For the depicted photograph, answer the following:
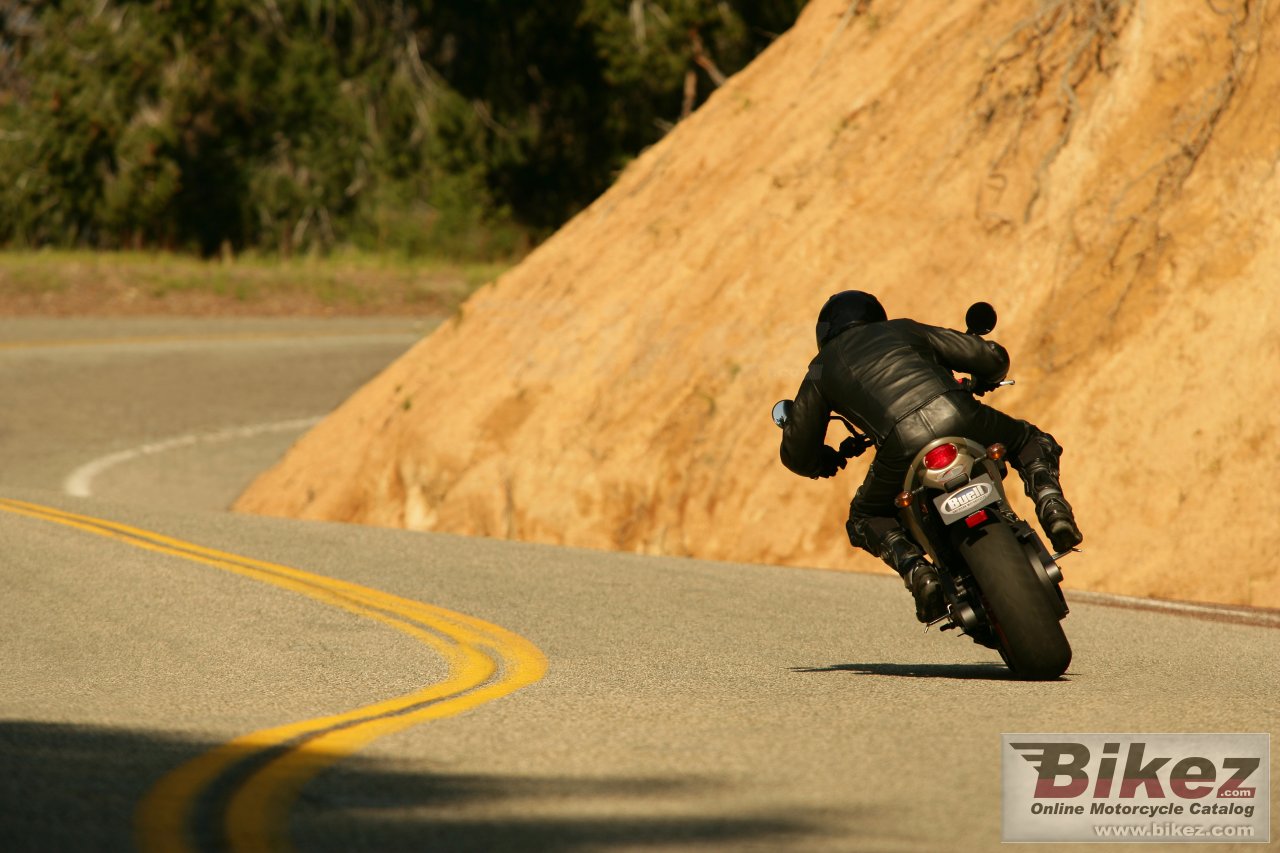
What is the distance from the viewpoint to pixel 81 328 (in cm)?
2912

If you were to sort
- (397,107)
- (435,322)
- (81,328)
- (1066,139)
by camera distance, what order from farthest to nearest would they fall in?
1. (397,107)
2. (435,322)
3. (81,328)
4. (1066,139)

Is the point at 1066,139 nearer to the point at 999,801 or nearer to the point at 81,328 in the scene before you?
the point at 999,801

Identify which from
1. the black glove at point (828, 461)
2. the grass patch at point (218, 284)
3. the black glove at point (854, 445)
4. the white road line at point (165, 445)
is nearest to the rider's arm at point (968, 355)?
the black glove at point (854, 445)

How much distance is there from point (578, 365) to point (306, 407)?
29.1ft

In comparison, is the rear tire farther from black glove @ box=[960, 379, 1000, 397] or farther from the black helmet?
the black helmet

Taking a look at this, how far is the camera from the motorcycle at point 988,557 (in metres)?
7.21

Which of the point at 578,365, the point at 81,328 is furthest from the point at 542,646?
the point at 81,328

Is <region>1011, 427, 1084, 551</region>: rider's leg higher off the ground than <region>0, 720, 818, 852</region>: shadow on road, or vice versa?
<region>1011, 427, 1084, 551</region>: rider's leg

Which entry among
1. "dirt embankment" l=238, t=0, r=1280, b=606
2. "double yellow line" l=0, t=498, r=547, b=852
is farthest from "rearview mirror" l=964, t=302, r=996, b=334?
"dirt embankment" l=238, t=0, r=1280, b=606

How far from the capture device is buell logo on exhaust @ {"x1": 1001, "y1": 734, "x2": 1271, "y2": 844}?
4.91 meters

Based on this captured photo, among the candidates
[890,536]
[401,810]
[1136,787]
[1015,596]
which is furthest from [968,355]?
[401,810]

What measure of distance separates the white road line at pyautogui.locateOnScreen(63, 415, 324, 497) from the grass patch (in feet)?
31.2

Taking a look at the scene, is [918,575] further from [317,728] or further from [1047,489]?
[317,728]

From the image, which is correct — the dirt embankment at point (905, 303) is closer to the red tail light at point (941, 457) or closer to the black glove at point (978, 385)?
the black glove at point (978, 385)
